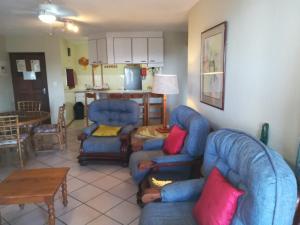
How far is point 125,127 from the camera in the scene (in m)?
3.91

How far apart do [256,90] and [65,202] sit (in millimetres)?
2288

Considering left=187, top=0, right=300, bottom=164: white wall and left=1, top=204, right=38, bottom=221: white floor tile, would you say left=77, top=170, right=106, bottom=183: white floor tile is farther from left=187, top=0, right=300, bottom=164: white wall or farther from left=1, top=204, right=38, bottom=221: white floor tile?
left=187, top=0, right=300, bottom=164: white wall

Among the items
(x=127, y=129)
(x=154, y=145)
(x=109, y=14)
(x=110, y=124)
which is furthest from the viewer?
(x=110, y=124)

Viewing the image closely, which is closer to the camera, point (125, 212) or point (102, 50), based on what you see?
point (125, 212)

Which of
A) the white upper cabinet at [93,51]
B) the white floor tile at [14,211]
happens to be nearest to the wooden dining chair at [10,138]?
the white floor tile at [14,211]

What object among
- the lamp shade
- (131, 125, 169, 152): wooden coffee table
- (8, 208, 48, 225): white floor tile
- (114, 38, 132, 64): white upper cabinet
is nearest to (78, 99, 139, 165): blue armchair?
(131, 125, 169, 152): wooden coffee table

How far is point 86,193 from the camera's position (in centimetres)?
285

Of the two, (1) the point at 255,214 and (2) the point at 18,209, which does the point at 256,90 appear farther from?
(2) the point at 18,209

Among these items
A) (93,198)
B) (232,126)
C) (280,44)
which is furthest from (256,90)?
(93,198)

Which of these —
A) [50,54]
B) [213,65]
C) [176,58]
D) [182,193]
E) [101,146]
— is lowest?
[101,146]

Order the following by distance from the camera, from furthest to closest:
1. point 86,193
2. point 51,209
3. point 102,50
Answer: point 102,50
point 86,193
point 51,209

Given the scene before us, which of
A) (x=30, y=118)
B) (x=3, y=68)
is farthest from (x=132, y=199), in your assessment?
(x=3, y=68)

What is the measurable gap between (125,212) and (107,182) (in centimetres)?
76

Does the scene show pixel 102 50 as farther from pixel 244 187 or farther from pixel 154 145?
pixel 244 187
